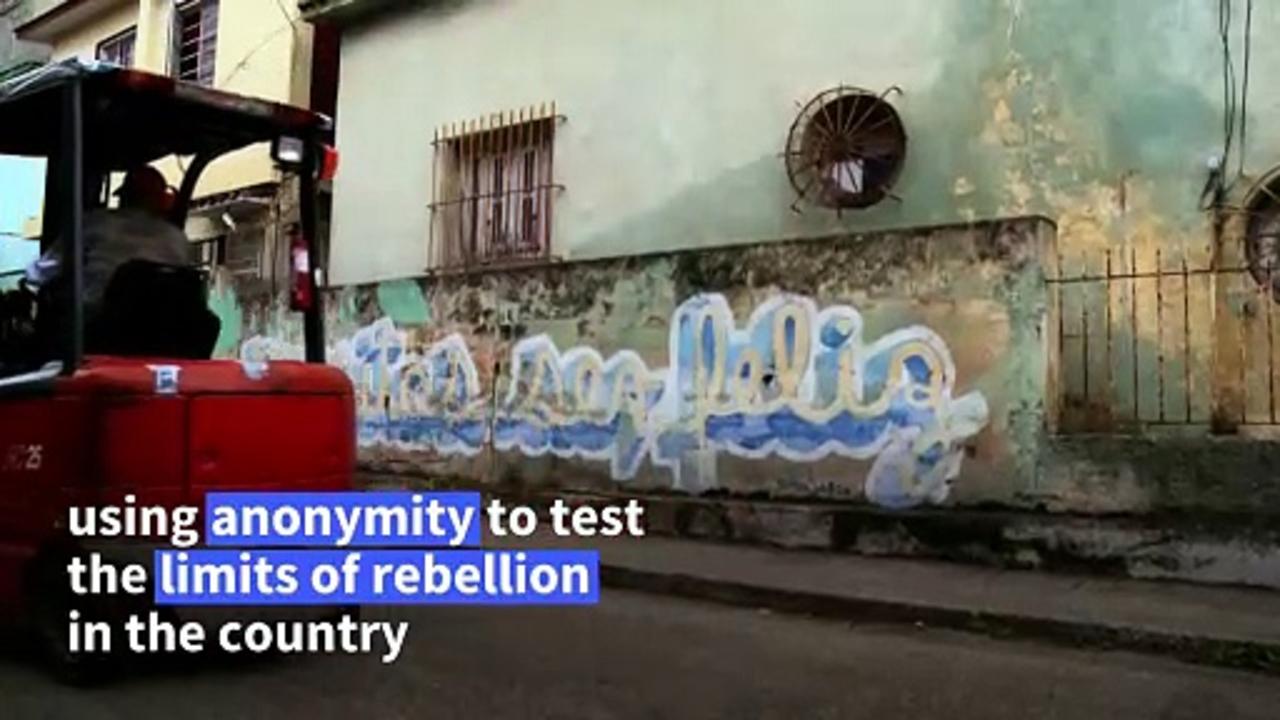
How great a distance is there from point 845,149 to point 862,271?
135 centimetres

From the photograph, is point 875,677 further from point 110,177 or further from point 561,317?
point 561,317

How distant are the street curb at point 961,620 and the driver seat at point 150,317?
11.3 ft

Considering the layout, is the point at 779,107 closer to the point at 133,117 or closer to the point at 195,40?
the point at 133,117

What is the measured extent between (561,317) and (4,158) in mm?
5394

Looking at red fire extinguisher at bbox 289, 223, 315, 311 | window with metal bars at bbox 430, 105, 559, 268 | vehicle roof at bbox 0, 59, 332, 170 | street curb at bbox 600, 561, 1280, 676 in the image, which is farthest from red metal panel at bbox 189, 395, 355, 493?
window with metal bars at bbox 430, 105, 559, 268

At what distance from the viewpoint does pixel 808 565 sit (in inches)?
328

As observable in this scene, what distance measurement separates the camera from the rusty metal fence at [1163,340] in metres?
8.34

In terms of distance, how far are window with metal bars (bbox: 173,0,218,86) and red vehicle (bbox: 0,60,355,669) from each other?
11504 mm

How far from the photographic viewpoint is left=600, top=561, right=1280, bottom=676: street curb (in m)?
6.11

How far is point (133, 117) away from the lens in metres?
5.85

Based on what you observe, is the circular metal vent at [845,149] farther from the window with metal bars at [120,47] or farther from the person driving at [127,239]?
the window with metal bars at [120,47]

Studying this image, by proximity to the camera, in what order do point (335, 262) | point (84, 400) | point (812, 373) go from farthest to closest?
point (335, 262) → point (812, 373) → point (84, 400)

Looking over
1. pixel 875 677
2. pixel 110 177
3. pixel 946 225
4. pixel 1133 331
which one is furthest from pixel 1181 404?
pixel 110 177

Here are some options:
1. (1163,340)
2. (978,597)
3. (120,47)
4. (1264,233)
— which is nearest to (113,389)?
(978,597)
